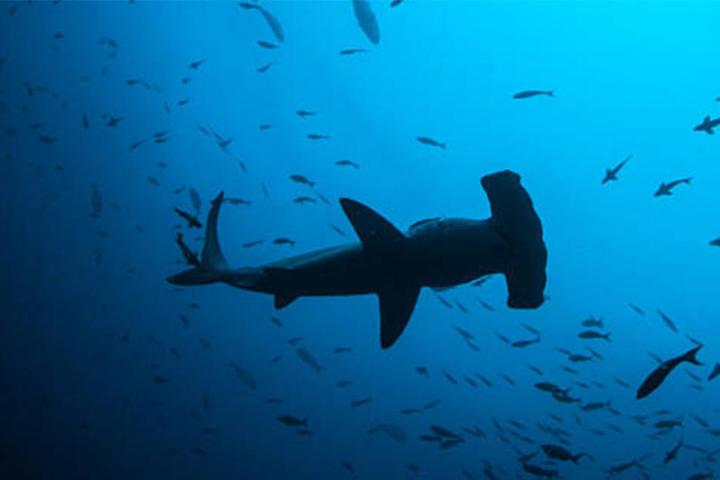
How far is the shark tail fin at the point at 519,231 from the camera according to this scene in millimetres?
3297

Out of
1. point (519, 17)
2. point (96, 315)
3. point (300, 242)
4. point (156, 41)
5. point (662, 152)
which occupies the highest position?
point (519, 17)

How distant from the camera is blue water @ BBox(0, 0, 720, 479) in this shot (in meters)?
20.9

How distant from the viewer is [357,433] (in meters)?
29.6

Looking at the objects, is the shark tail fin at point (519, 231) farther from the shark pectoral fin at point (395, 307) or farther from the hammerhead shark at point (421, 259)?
the shark pectoral fin at point (395, 307)

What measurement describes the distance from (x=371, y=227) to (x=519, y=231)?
2.74 ft

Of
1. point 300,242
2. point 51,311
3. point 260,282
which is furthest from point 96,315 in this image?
point 260,282

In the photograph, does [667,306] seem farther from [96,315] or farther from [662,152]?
[96,315]

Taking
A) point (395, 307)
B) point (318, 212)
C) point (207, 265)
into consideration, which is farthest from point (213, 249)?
point (318, 212)

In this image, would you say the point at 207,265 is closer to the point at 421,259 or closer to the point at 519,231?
the point at 421,259

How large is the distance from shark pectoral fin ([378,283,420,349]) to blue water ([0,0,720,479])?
16456 millimetres

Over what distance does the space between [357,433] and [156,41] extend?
2022 cm

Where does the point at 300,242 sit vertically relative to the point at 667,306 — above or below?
above

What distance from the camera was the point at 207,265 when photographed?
4102 mm

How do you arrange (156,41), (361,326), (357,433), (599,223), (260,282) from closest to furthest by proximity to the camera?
(260,282) < (156,41) < (599,223) < (357,433) < (361,326)
